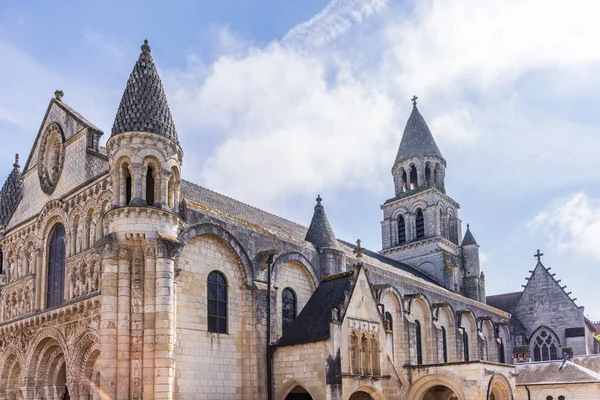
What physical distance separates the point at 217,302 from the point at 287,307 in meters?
4.27

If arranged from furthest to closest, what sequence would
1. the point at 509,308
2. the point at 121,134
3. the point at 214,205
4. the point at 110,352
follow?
the point at 509,308 → the point at 214,205 → the point at 121,134 → the point at 110,352

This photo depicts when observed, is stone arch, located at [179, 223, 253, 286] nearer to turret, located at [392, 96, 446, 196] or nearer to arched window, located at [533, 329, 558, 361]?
turret, located at [392, 96, 446, 196]

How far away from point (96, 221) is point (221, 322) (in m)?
5.88

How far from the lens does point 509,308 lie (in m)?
56.4

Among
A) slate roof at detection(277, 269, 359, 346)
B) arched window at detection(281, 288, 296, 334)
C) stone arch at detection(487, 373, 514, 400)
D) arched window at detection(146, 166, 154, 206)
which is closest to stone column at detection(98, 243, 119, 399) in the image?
arched window at detection(146, 166, 154, 206)

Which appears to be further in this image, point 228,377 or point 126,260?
point 228,377

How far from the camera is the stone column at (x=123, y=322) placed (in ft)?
68.5

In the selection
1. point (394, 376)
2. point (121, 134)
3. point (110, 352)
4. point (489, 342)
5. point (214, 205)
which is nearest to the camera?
point (110, 352)

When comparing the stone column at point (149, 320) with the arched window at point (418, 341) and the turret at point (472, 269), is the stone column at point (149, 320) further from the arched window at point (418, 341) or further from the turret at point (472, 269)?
the turret at point (472, 269)

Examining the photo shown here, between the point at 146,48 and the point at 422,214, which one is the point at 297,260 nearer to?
the point at 146,48

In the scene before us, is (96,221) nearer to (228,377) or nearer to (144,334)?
(144,334)

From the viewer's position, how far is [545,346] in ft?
172

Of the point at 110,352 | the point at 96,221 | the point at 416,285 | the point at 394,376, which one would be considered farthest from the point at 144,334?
the point at 416,285

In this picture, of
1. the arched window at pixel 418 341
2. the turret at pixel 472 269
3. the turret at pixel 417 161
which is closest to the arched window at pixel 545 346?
the turret at pixel 472 269
